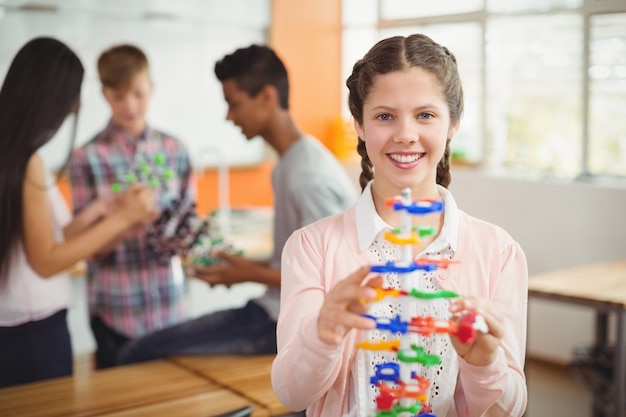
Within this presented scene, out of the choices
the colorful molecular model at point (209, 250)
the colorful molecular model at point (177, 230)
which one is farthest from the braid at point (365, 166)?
the colorful molecular model at point (177, 230)

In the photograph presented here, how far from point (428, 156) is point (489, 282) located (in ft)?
0.85

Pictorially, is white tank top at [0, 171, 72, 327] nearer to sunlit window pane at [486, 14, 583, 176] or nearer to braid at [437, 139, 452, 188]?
braid at [437, 139, 452, 188]

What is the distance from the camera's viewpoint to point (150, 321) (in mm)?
3328

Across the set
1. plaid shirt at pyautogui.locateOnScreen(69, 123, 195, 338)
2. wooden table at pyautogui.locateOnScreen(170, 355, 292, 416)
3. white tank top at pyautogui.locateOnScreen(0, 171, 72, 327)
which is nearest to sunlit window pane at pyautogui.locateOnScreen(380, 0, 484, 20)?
plaid shirt at pyautogui.locateOnScreen(69, 123, 195, 338)

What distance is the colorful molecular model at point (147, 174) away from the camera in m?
3.00

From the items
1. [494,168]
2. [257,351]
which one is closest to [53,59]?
[257,351]

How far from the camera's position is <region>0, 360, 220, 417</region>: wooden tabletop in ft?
7.35

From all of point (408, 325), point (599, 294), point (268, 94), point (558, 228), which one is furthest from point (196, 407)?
point (558, 228)

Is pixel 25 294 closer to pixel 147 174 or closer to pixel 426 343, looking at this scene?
pixel 147 174

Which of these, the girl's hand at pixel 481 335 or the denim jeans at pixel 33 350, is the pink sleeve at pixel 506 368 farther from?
the denim jeans at pixel 33 350

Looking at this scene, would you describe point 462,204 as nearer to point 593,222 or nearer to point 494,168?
point 494,168

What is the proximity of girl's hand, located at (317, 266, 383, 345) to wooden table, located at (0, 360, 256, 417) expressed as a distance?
1.01 m

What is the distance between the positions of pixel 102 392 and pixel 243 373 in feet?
1.36

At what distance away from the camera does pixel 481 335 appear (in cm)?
131
